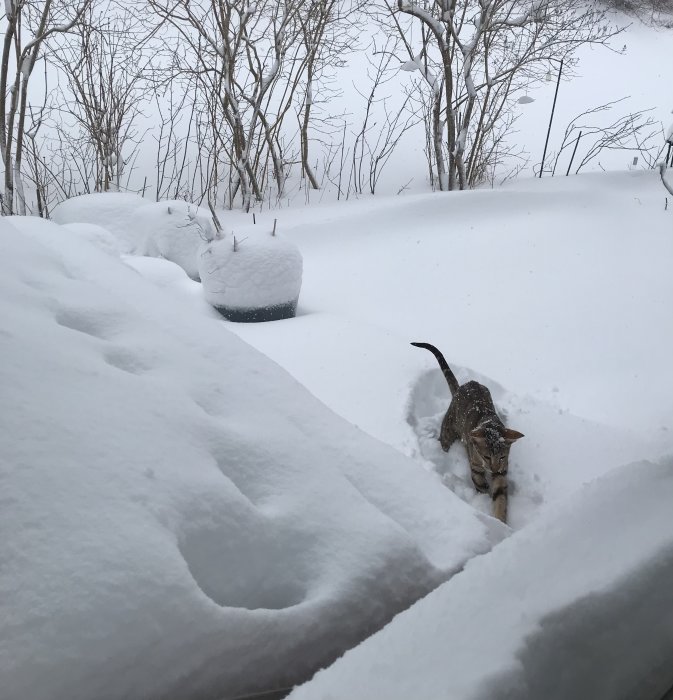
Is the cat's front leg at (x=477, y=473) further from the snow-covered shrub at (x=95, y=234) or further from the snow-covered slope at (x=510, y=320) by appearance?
the snow-covered shrub at (x=95, y=234)

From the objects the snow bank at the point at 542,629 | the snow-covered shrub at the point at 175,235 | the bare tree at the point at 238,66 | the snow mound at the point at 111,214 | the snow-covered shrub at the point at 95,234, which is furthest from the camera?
the bare tree at the point at 238,66

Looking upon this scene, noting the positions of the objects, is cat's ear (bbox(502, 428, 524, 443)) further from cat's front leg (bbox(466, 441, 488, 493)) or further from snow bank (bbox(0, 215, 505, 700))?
snow bank (bbox(0, 215, 505, 700))

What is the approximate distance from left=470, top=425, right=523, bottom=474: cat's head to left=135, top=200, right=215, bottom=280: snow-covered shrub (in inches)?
126

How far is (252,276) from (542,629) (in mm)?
3135

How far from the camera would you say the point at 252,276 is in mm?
3660

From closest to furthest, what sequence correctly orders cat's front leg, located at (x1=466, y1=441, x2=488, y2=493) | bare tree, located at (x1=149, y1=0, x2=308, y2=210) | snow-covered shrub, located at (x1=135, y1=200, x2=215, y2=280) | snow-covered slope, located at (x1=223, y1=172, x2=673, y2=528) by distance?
cat's front leg, located at (x1=466, y1=441, x2=488, y2=493) → snow-covered slope, located at (x1=223, y1=172, x2=673, y2=528) → snow-covered shrub, located at (x1=135, y1=200, x2=215, y2=280) → bare tree, located at (x1=149, y1=0, x2=308, y2=210)

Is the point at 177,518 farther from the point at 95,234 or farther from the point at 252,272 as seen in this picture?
the point at 95,234

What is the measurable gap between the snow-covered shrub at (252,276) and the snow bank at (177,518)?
238cm

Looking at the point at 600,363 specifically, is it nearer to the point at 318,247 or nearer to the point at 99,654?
the point at 318,247

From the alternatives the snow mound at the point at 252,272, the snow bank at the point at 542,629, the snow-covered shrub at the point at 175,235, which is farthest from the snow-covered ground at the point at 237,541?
the snow-covered shrub at the point at 175,235

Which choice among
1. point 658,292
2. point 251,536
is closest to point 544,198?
point 658,292

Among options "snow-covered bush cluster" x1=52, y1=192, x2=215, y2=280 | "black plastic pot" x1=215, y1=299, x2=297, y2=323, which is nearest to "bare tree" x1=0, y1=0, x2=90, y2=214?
"snow-covered bush cluster" x1=52, y1=192, x2=215, y2=280

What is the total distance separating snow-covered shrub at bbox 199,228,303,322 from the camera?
3.67 m

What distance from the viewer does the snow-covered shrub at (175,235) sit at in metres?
4.88
